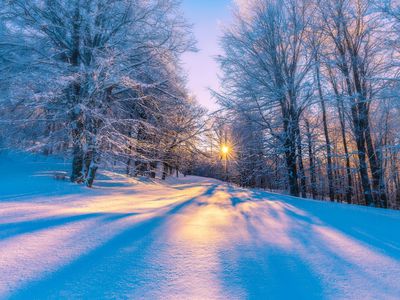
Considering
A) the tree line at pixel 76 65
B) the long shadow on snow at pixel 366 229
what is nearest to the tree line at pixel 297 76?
the tree line at pixel 76 65

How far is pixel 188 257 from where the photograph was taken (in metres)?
1.56

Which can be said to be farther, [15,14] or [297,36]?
[297,36]

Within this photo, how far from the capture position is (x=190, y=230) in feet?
7.13

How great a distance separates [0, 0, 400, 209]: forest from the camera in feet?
17.0

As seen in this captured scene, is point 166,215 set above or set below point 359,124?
below

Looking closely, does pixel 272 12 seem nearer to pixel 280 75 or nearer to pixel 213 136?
pixel 280 75

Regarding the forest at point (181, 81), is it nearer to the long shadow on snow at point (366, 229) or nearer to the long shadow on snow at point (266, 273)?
the long shadow on snow at point (366, 229)

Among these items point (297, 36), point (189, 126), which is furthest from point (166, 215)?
point (297, 36)

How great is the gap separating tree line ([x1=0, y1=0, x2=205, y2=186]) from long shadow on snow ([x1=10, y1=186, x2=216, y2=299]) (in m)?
4.00

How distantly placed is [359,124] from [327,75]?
10.4 ft

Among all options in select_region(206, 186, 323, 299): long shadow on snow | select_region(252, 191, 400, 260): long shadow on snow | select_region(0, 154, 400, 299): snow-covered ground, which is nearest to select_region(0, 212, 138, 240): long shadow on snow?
select_region(0, 154, 400, 299): snow-covered ground

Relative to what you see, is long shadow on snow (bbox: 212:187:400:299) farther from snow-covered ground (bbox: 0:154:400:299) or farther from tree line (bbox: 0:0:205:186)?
tree line (bbox: 0:0:205:186)

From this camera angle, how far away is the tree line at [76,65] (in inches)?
195

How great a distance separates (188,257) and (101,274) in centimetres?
61
